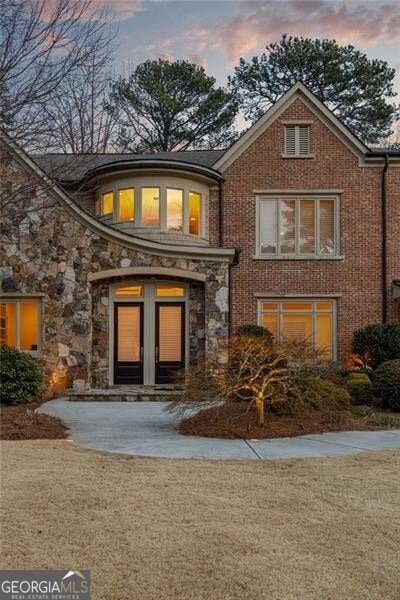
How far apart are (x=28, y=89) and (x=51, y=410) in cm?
684

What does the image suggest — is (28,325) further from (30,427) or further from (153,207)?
(30,427)

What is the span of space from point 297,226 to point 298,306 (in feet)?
8.36

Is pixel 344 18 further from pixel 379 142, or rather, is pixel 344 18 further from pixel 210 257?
pixel 379 142

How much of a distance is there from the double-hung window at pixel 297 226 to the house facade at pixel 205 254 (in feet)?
0.12

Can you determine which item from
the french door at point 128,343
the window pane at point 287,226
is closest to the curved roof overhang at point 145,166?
the window pane at point 287,226

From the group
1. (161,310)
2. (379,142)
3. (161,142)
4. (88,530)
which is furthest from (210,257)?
(379,142)

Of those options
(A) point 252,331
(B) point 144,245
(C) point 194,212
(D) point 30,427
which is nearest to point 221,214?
(C) point 194,212

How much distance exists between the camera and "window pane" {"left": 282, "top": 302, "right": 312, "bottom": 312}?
19.2 m

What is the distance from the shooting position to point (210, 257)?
650 inches

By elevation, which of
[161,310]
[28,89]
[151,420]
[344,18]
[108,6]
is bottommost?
[151,420]

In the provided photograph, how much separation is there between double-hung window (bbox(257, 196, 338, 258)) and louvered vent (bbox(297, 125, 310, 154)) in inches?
64.9

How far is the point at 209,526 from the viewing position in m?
5.09

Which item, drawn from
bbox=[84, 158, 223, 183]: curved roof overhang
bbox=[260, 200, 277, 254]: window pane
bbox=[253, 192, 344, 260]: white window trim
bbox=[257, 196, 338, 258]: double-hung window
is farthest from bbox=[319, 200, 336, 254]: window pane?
bbox=[84, 158, 223, 183]: curved roof overhang

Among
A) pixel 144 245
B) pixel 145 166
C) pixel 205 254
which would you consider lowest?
pixel 205 254
